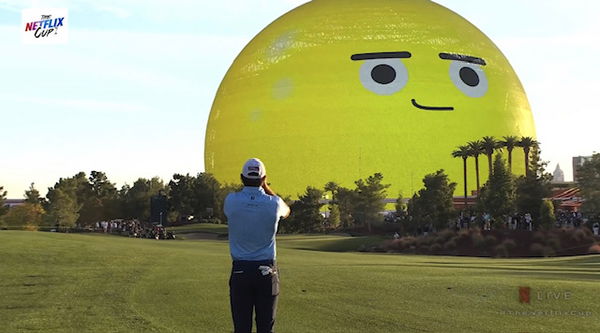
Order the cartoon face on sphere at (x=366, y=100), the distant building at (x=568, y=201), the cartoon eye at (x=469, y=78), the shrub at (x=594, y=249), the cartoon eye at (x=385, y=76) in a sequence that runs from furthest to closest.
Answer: the cartoon eye at (x=469, y=78)
the cartoon face on sphere at (x=366, y=100)
the cartoon eye at (x=385, y=76)
the distant building at (x=568, y=201)
the shrub at (x=594, y=249)

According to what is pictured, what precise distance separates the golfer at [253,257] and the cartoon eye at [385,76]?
196 feet

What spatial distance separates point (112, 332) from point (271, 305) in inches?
138

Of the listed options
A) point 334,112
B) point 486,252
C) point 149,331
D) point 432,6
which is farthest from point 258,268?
point 432,6

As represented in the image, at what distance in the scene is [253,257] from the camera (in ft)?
20.2

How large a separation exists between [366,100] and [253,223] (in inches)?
2357

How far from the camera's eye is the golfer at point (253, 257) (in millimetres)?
6141

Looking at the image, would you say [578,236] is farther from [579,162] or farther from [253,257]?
[579,162]

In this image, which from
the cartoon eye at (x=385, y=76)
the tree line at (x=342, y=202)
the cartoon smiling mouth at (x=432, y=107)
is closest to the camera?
the tree line at (x=342, y=202)

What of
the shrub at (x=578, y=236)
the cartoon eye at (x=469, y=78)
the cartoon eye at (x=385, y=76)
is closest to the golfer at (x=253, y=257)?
the shrub at (x=578, y=236)

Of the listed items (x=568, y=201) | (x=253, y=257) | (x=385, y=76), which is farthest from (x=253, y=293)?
(x=385, y=76)

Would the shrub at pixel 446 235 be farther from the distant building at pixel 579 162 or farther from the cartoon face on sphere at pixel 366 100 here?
the cartoon face on sphere at pixel 366 100

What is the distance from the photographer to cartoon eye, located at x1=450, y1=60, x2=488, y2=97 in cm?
6706

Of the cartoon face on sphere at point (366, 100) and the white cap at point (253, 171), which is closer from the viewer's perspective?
the white cap at point (253, 171)

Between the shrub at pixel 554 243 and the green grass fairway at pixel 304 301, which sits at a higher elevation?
the shrub at pixel 554 243
